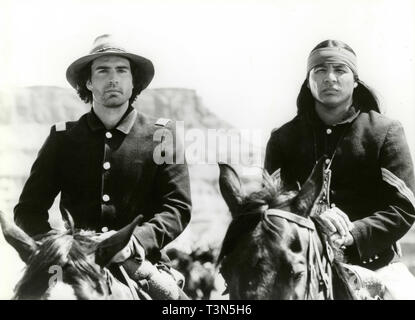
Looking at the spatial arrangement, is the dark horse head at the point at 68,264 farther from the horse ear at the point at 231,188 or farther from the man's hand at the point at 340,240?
the man's hand at the point at 340,240

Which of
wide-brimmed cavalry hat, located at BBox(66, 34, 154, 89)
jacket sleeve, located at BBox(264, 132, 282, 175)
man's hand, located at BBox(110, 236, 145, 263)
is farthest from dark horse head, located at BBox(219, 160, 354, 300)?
wide-brimmed cavalry hat, located at BBox(66, 34, 154, 89)

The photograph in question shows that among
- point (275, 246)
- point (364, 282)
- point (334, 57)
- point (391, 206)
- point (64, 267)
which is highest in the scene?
point (334, 57)

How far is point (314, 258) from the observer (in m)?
4.07

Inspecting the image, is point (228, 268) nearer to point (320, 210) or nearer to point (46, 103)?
point (320, 210)

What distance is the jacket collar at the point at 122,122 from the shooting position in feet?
14.2

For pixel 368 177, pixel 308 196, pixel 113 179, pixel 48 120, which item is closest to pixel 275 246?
pixel 308 196

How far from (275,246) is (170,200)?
69 centimetres

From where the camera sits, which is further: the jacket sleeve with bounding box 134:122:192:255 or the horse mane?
the jacket sleeve with bounding box 134:122:192:255

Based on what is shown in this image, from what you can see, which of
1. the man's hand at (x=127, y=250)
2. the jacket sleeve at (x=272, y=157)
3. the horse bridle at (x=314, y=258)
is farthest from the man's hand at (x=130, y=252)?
the jacket sleeve at (x=272, y=157)

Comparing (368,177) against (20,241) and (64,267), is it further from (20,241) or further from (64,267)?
(20,241)

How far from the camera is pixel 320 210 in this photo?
4223 millimetres

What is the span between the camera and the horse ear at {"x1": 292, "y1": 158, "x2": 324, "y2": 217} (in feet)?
13.6

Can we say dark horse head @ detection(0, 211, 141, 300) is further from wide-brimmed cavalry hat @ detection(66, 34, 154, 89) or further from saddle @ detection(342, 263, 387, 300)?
saddle @ detection(342, 263, 387, 300)
